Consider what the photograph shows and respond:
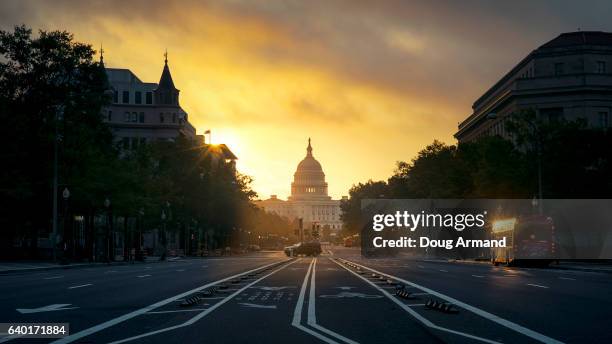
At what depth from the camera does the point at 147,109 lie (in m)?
149

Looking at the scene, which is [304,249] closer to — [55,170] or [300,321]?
[55,170]

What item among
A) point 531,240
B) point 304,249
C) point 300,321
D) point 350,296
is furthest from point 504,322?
point 304,249

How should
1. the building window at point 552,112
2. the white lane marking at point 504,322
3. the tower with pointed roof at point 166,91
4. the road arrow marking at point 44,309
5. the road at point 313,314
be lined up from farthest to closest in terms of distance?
the tower with pointed roof at point 166,91 < the building window at point 552,112 < the road arrow marking at point 44,309 < the road at point 313,314 < the white lane marking at point 504,322

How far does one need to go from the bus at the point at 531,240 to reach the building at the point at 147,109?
99.2 m

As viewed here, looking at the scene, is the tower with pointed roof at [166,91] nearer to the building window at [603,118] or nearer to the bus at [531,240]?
the building window at [603,118]

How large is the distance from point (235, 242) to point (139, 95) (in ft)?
110

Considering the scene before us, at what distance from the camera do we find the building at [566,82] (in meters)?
106

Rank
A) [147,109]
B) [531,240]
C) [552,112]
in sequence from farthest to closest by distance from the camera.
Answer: [147,109] → [552,112] → [531,240]

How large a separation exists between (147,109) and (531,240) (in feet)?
343

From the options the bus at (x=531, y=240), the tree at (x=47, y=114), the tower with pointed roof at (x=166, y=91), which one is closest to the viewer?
the bus at (x=531, y=240)

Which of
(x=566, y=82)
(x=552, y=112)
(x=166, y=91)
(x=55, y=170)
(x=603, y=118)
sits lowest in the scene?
(x=55, y=170)

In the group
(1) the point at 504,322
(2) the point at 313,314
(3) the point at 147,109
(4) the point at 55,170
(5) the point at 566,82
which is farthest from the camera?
(3) the point at 147,109

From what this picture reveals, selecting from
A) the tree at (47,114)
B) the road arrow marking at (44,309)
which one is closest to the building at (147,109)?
the tree at (47,114)

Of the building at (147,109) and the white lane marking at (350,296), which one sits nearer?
the white lane marking at (350,296)
